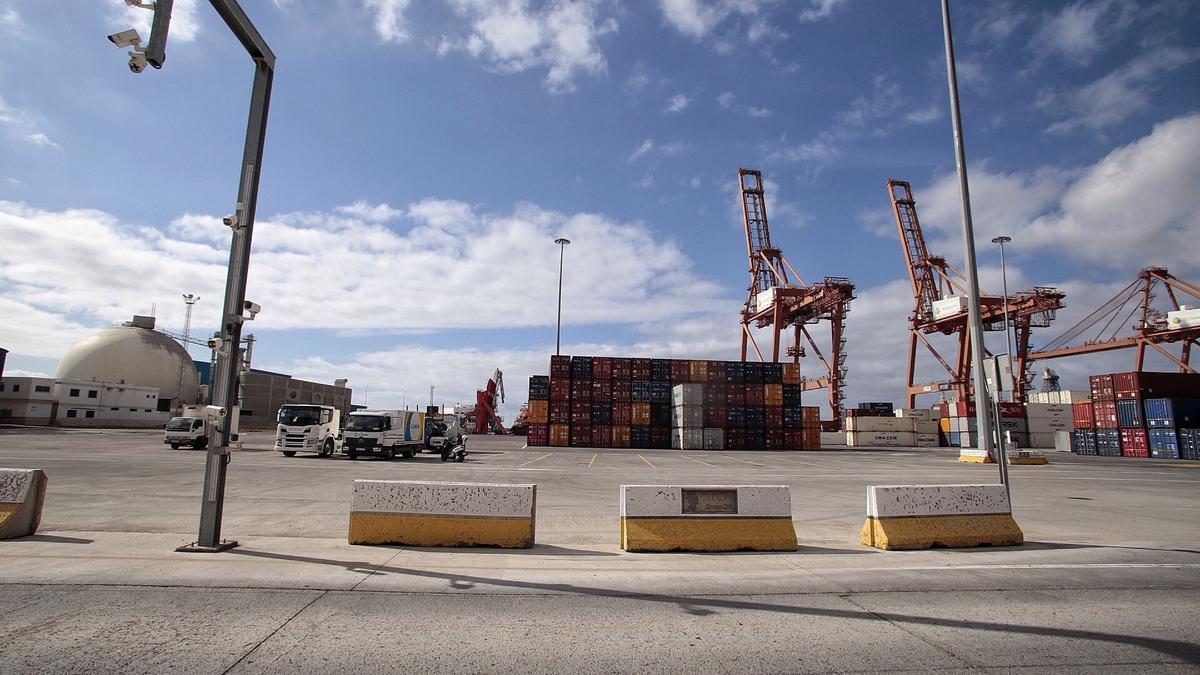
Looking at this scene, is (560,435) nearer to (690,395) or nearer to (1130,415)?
(690,395)

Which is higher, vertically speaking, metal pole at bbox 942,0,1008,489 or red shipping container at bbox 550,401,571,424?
metal pole at bbox 942,0,1008,489

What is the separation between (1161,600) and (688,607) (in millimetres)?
4888

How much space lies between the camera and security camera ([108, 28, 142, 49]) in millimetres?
5648

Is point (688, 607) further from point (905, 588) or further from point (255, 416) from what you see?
point (255, 416)

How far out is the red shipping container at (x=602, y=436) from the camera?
52.8 m

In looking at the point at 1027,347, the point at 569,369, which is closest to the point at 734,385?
the point at 569,369

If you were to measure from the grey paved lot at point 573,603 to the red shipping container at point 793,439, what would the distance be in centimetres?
4502

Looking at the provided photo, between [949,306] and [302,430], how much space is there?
58827mm

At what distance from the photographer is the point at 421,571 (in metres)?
6.66

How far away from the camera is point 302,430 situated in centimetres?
2772

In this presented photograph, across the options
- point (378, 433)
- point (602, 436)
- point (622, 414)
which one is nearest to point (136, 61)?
point (378, 433)

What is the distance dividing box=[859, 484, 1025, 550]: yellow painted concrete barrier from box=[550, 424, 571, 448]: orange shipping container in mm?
44328

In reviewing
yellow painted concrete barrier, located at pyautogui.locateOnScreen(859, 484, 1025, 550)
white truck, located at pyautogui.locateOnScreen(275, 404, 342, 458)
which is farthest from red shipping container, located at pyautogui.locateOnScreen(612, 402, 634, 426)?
yellow painted concrete barrier, located at pyautogui.locateOnScreen(859, 484, 1025, 550)

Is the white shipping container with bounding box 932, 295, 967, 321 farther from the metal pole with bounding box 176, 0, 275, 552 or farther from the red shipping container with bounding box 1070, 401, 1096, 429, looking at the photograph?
the metal pole with bounding box 176, 0, 275, 552
